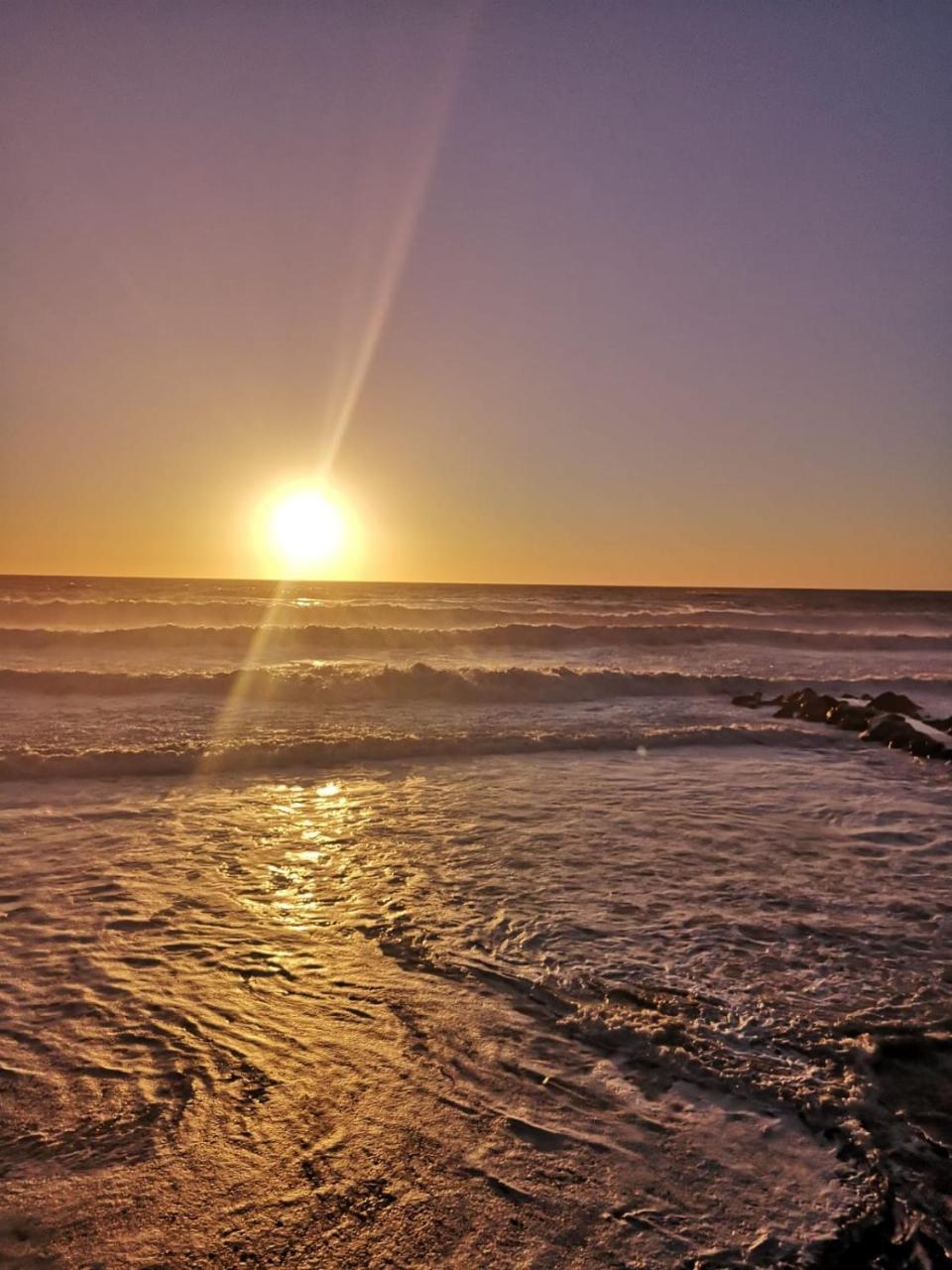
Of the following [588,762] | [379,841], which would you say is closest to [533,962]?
[379,841]

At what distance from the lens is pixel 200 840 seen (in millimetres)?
6328

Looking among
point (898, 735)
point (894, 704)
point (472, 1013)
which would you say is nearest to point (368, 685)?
point (898, 735)

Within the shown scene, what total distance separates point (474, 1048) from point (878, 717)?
10.7 meters

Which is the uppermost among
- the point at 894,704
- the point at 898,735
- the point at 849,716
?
the point at 894,704

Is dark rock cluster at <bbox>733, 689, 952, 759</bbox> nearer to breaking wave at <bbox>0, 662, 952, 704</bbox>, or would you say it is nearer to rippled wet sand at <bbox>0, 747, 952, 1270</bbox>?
breaking wave at <bbox>0, 662, 952, 704</bbox>

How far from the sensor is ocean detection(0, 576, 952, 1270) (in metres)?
2.38

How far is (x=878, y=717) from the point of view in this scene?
39.3ft

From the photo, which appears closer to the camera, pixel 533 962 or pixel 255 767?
pixel 533 962

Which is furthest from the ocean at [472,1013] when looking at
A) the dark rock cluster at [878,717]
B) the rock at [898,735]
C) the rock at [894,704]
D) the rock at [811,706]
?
the rock at [894,704]

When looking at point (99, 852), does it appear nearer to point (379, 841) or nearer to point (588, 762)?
point (379, 841)

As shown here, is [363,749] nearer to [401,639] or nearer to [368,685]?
[368,685]

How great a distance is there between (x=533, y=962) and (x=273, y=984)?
134 centimetres

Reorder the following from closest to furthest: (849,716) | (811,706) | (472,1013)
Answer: (472,1013) < (849,716) < (811,706)

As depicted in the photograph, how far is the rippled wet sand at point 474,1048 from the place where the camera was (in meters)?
2.35
